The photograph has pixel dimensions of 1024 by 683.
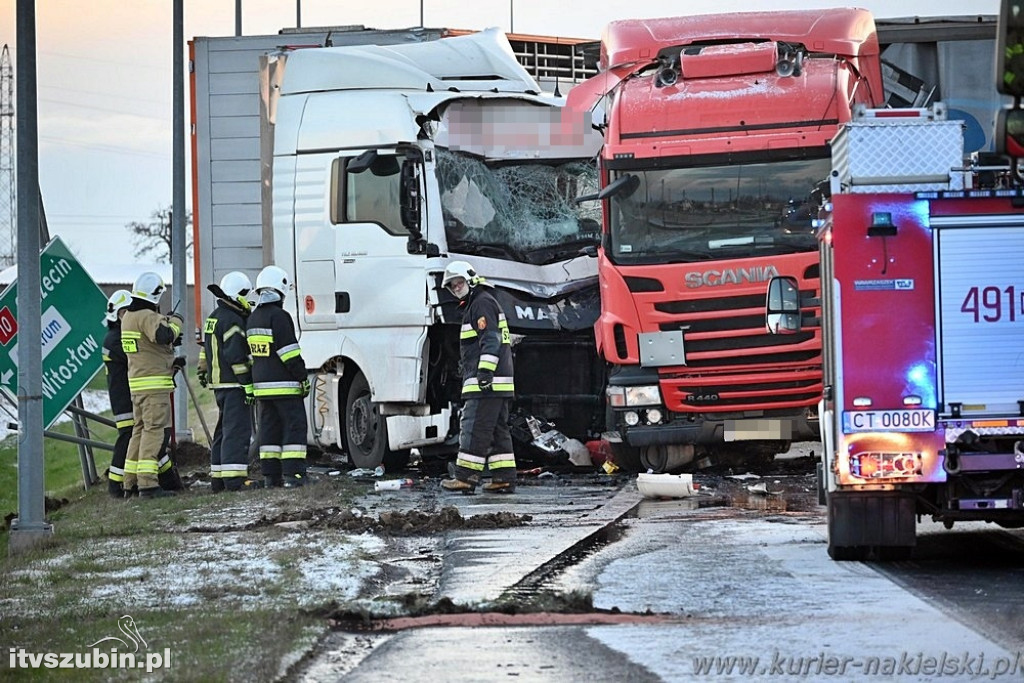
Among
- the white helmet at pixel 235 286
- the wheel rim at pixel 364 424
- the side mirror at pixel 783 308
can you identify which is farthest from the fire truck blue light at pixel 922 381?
the white helmet at pixel 235 286

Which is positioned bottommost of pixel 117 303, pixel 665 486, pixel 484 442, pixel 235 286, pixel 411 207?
pixel 665 486

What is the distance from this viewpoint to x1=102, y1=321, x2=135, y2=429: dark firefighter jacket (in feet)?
52.2

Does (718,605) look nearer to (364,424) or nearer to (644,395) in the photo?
(644,395)

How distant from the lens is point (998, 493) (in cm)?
912

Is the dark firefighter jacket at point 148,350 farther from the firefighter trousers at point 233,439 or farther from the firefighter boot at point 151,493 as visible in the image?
the firefighter boot at point 151,493

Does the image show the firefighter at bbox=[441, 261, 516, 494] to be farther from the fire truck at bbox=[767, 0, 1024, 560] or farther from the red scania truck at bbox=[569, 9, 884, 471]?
the fire truck at bbox=[767, 0, 1024, 560]

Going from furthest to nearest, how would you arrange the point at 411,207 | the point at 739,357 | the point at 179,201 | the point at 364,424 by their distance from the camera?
the point at 179,201 → the point at 364,424 → the point at 411,207 → the point at 739,357

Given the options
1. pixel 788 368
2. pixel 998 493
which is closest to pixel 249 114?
pixel 788 368

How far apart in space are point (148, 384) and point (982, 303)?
8337 millimetres

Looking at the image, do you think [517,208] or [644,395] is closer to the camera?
[644,395]

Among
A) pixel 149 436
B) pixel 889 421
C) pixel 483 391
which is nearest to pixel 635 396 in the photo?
pixel 483 391

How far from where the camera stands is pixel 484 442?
14.1 metres

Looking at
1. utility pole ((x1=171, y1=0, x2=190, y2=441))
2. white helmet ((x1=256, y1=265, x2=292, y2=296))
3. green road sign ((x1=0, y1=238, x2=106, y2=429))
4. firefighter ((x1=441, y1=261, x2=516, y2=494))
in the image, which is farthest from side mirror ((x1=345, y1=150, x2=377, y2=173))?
utility pole ((x1=171, y1=0, x2=190, y2=441))

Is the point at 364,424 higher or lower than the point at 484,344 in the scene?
lower
